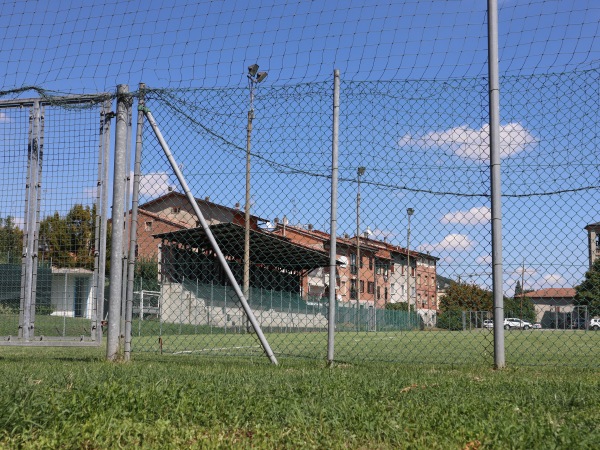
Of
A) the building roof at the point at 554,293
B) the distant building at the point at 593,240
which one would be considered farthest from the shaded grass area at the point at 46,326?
the distant building at the point at 593,240

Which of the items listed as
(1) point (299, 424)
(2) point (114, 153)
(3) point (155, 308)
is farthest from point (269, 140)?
(3) point (155, 308)

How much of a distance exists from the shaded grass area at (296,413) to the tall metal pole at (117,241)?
232 cm

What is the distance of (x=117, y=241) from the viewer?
7.57 meters

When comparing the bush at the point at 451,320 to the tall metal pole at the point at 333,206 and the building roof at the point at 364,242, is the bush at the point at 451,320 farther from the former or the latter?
the tall metal pole at the point at 333,206

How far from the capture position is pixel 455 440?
325 cm

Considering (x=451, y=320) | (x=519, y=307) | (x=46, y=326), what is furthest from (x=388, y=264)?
(x=46, y=326)

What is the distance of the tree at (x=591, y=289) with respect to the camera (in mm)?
6324

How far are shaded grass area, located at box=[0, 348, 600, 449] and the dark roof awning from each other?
292 cm

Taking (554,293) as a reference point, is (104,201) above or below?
above

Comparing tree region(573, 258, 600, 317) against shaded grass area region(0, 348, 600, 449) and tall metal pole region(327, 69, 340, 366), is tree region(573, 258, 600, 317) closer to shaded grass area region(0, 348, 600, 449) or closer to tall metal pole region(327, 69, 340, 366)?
shaded grass area region(0, 348, 600, 449)

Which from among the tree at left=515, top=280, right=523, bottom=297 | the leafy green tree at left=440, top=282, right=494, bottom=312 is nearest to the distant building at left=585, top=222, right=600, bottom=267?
the tree at left=515, top=280, right=523, bottom=297

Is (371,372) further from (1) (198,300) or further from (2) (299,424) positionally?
(1) (198,300)

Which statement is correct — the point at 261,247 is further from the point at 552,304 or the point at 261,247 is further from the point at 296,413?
the point at 296,413

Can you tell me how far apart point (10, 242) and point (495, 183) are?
5386 millimetres
